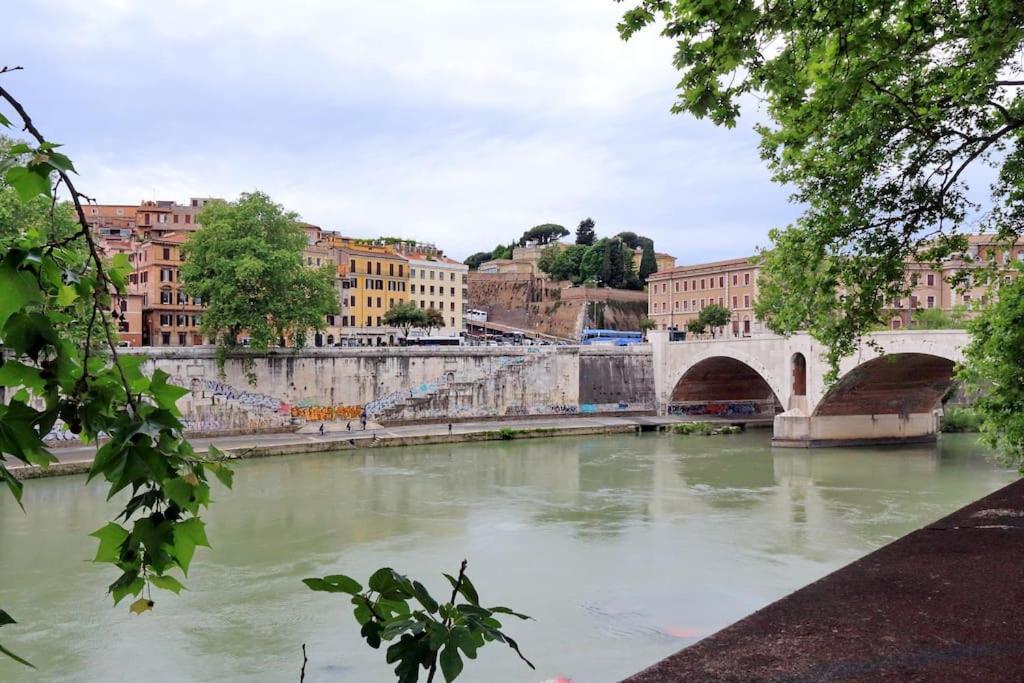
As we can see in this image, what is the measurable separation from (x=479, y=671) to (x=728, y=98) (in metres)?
6.11

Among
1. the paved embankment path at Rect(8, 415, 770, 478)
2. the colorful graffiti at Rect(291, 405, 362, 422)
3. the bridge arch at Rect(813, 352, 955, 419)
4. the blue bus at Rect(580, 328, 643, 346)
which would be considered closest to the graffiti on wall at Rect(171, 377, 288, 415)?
the colorful graffiti at Rect(291, 405, 362, 422)

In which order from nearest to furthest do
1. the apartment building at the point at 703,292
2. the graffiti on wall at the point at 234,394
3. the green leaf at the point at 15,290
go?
the green leaf at the point at 15,290 → the graffiti on wall at the point at 234,394 → the apartment building at the point at 703,292

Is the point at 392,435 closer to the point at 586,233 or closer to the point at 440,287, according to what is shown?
the point at 440,287

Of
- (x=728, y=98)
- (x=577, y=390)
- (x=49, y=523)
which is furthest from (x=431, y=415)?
(x=728, y=98)

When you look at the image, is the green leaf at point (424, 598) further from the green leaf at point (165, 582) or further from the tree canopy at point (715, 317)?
the tree canopy at point (715, 317)

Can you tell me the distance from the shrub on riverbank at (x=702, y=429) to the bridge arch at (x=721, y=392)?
337cm

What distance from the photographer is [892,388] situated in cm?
2645

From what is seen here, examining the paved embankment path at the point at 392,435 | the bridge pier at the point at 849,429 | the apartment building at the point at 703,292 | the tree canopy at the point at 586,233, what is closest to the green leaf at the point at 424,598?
the paved embankment path at the point at 392,435

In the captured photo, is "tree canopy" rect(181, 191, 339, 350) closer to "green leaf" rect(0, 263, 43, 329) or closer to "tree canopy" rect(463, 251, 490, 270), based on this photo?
"green leaf" rect(0, 263, 43, 329)

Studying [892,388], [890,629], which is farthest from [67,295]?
[892,388]

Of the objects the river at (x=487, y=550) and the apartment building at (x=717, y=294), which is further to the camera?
the apartment building at (x=717, y=294)

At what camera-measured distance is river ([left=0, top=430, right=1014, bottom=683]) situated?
880 centimetres

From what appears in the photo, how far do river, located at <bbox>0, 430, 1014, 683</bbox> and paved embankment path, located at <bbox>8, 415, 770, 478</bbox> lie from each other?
34.1 inches

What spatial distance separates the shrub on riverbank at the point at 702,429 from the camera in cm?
2897
